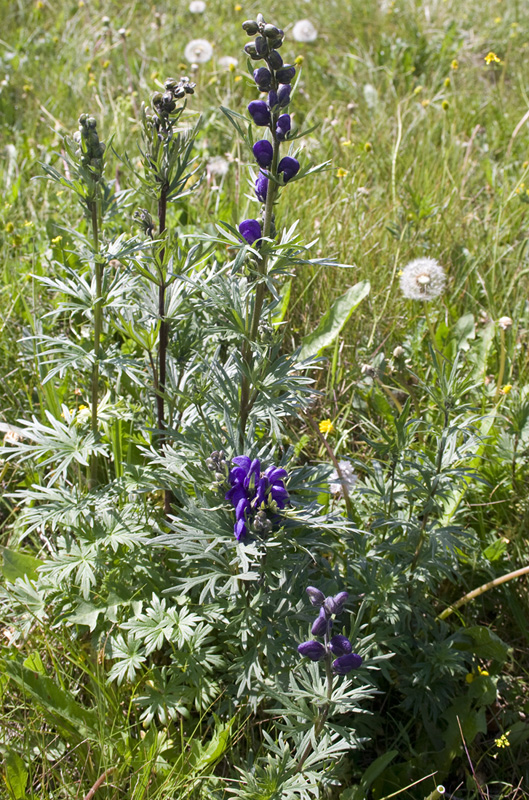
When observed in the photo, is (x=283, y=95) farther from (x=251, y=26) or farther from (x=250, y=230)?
(x=250, y=230)

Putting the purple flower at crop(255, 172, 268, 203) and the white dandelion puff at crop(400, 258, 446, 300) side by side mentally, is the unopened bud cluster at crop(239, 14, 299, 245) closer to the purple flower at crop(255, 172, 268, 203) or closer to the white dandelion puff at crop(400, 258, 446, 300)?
the purple flower at crop(255, 172, 268, 203)

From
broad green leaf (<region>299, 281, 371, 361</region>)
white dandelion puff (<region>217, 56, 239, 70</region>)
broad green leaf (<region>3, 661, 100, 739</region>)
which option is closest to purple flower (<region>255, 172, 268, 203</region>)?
broad green leaf (<region>299, 281, 371, 361</region>)

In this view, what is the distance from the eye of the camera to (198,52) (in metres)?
4.98

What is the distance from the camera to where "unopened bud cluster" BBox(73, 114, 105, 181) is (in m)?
1.83

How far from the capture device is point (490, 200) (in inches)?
156

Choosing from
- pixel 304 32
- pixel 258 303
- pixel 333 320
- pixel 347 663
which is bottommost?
pixel 347 663

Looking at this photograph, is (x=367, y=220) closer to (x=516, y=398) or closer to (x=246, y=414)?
(x=516, y=398)

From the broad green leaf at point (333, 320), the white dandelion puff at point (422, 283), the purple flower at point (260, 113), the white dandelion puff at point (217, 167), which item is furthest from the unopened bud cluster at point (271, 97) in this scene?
the white dandelion puff at point (217, 167)

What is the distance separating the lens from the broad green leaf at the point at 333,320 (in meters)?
2.97

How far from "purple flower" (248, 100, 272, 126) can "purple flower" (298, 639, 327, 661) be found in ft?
4.26

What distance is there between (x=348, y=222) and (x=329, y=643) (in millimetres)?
2521

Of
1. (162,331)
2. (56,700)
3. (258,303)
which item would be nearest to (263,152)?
(258,303)

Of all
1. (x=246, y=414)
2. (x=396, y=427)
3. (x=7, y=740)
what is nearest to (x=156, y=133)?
(x=246, y=414)

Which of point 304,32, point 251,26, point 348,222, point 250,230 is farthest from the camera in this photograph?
point 304,32
